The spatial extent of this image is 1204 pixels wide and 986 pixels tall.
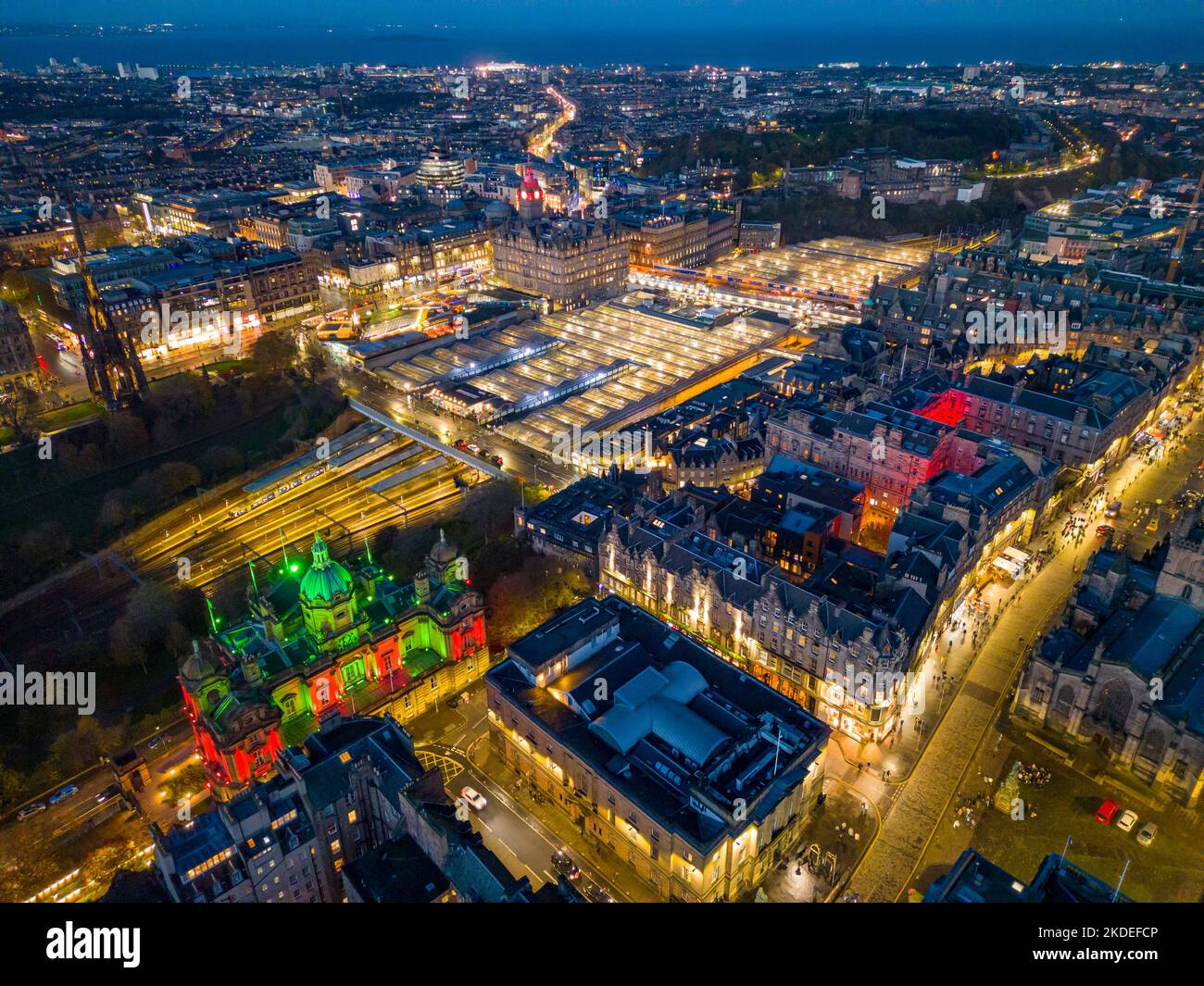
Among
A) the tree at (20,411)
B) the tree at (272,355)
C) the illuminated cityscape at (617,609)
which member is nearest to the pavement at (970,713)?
the illuminated cityscape at (617,609)

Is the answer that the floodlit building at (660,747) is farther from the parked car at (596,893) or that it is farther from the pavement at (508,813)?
the parked car at (596,893)

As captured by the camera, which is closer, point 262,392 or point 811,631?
point 811,631

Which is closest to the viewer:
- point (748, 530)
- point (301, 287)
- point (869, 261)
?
point (748, 530)

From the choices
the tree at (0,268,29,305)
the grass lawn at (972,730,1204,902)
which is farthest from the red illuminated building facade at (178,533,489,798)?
the tree at (0,268,29,305)

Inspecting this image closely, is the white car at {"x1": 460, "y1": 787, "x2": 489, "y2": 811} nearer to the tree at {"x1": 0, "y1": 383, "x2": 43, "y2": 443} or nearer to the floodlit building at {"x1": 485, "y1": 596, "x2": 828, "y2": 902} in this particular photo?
the floodlit building at {"x1": 485, "y1": 596, "x2": 828, "y2": 902}

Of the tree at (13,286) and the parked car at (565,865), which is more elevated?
the tree at (13,286)
